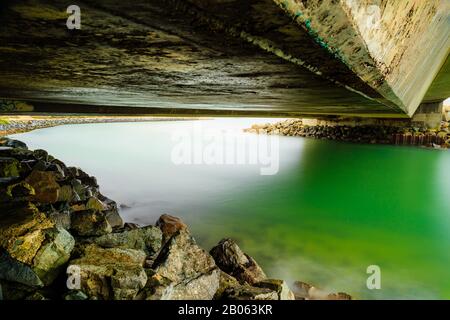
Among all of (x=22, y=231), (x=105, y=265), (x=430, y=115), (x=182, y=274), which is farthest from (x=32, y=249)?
(x=430, y=115)

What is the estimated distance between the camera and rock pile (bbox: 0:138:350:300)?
8.30 feet

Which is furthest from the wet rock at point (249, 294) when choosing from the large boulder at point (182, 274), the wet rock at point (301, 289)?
the wet rock at point (301, 289)

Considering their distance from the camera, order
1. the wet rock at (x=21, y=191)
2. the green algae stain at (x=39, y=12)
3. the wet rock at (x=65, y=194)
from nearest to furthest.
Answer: the green algae stain at (x=39, y=12) < the wet rock at (x=21, y=191) < the wet rock at (x=65, y=194)

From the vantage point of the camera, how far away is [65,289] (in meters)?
2.65

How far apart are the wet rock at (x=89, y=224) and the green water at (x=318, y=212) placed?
1.79 metres

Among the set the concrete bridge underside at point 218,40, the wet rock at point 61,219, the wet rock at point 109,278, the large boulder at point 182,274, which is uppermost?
the concrete bridge underside at point 218,40

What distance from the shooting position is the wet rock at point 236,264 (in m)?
A: 3.50

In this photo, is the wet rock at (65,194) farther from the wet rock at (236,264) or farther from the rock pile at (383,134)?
the rock pile at (383,134)

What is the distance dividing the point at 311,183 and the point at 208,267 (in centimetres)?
775

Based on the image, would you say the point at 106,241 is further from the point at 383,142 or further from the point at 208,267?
the point at 383,142

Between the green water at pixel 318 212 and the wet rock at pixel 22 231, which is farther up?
the wet rock at pixel 22 231

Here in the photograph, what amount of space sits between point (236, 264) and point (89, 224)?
1.98 meters

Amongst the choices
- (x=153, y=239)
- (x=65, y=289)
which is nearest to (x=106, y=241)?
(x=153, y=239)

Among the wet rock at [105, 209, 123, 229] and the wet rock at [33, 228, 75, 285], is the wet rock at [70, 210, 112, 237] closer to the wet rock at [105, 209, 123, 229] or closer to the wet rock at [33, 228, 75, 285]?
the wet rock at [33, 228, 75, 285]
